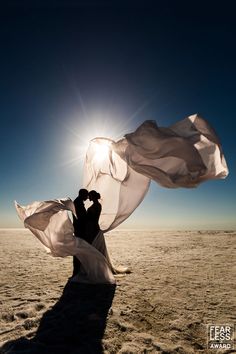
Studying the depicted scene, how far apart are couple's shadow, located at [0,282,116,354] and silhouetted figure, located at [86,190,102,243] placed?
1.25m

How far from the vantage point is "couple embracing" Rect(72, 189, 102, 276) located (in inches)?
279

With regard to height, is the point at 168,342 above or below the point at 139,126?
below

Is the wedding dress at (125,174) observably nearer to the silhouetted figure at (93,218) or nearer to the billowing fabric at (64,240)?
the billowing fabric at (64,240)

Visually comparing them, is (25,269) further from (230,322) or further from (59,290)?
(230,322)

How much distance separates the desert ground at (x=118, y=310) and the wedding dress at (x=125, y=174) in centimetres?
87

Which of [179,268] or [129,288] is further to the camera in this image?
[179,268]

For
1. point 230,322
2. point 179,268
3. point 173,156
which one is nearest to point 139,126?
point 173,156

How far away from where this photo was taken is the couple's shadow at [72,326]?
385 centimetres

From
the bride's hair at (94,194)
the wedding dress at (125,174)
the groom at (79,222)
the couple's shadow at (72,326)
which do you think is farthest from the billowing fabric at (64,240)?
the bride's hair at (94,194)

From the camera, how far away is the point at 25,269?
29.0 ft

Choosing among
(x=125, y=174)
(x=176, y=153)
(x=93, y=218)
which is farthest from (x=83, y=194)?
(x=176, y=153)

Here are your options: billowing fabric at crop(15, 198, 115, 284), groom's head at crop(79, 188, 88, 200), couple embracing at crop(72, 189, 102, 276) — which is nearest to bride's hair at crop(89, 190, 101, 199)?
couple embracing at crop(72, 189, 102, 276)

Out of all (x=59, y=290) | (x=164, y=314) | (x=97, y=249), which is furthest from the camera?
(x=97, y=249)

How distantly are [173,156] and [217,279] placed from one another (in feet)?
12.3
